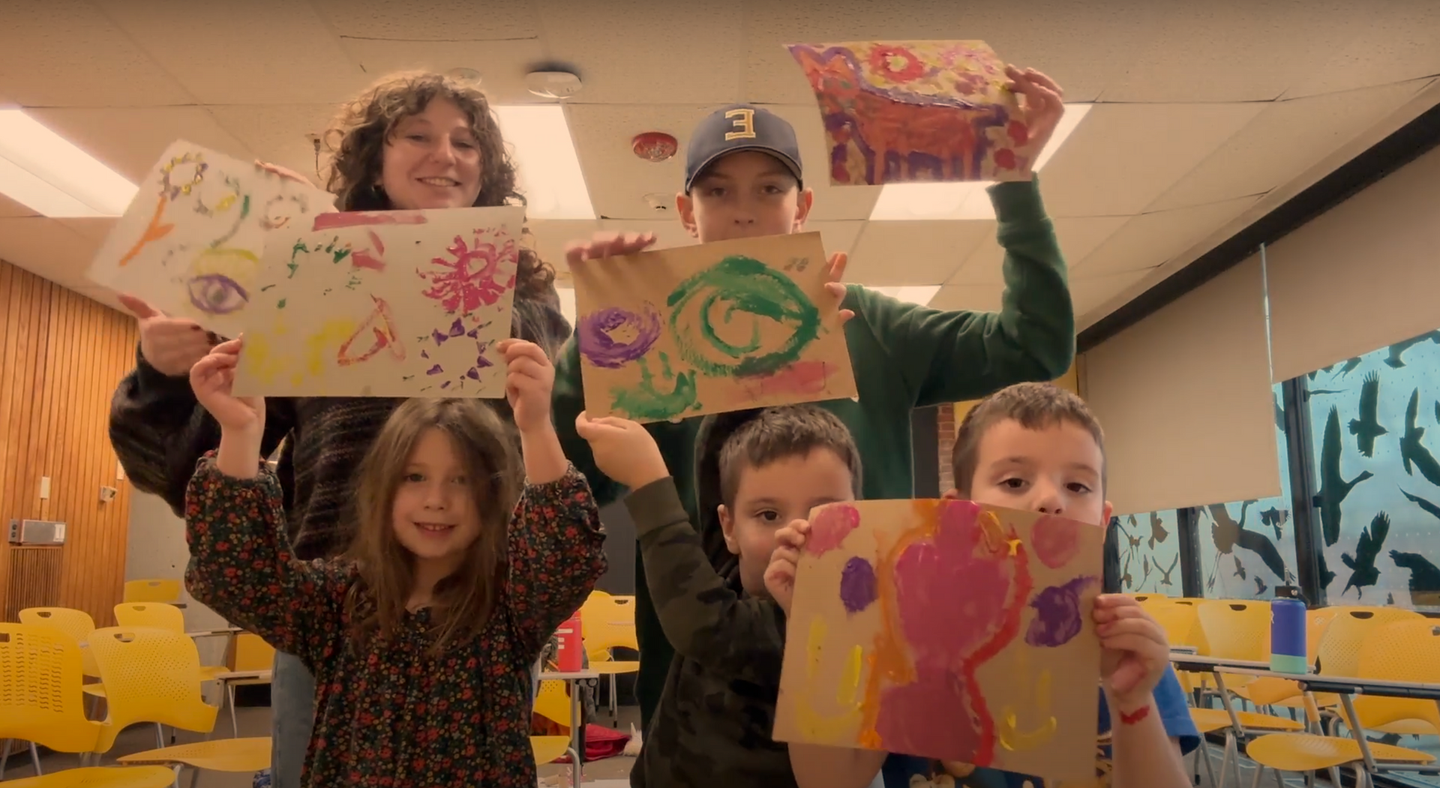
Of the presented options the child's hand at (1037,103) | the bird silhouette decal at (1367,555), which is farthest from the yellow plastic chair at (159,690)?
the bird silhouette decal at (1367,555)

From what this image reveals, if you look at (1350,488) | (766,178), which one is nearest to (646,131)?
(766,178)

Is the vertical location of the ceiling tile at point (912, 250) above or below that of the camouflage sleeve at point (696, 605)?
above

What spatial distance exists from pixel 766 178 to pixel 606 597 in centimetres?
462

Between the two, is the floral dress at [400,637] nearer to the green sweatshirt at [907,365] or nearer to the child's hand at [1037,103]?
the green sweatshirt at [907,365]

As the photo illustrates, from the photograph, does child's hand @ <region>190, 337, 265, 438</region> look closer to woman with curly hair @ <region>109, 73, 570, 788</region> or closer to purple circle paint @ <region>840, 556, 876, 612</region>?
woman with curly hair @ <region>109, 73, 570, 788</region>

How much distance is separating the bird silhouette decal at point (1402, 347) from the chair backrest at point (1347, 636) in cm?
123

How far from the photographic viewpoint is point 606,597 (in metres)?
5.55

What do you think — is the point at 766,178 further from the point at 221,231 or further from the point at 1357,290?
the point at 1357,290

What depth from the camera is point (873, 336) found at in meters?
1.32

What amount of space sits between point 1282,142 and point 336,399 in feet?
13.9

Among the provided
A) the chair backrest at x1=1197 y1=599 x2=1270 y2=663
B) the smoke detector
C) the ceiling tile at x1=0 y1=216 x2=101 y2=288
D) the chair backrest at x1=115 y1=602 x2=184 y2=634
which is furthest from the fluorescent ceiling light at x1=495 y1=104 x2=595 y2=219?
the chair backrest at x1=1197 y1=599 x2=1270 y2=663

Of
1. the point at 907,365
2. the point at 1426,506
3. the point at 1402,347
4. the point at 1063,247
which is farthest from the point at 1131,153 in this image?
the point at 907,365

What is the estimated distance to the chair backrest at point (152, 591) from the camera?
6.02 metres

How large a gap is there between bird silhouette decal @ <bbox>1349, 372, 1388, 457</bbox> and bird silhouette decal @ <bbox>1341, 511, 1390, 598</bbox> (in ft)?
1.14
